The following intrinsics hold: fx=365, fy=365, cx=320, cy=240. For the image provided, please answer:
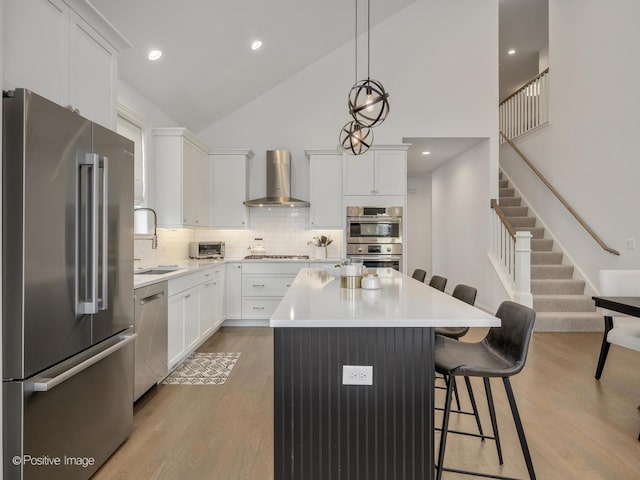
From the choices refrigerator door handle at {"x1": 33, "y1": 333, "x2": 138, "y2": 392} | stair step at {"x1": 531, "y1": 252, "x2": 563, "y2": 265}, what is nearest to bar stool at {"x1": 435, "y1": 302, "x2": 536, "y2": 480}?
refrigerator door handle at {"x1": 33, "y1": 333, "x2": 138, "y2": 392}

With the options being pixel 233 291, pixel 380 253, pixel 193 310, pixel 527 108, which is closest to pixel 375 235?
pixel 380 253

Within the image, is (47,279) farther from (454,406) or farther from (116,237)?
(454,406)

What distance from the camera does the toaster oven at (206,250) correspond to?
527 centimetres

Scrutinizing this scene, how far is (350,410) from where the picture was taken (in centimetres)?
158

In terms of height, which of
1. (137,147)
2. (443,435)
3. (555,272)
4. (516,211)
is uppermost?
(137,147)

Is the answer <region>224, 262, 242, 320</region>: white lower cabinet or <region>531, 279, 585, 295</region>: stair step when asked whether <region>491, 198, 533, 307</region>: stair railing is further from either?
<region>224, 262, 242, 320</region>: white lower cabinet

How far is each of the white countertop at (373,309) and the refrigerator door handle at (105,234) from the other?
0.91 meters

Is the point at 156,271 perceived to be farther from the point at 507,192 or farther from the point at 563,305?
the point at 507,192

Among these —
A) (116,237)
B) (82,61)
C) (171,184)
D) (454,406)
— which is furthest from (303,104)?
(454,406)

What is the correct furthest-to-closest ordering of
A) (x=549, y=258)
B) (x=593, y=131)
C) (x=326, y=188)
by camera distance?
(x=549, y=258) → (x=326, y=188) → (x=593, y=131)

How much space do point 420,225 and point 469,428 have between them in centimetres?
673

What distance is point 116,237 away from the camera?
206 cm

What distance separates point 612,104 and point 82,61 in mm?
5738

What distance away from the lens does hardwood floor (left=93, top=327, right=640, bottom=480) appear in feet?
6.45
